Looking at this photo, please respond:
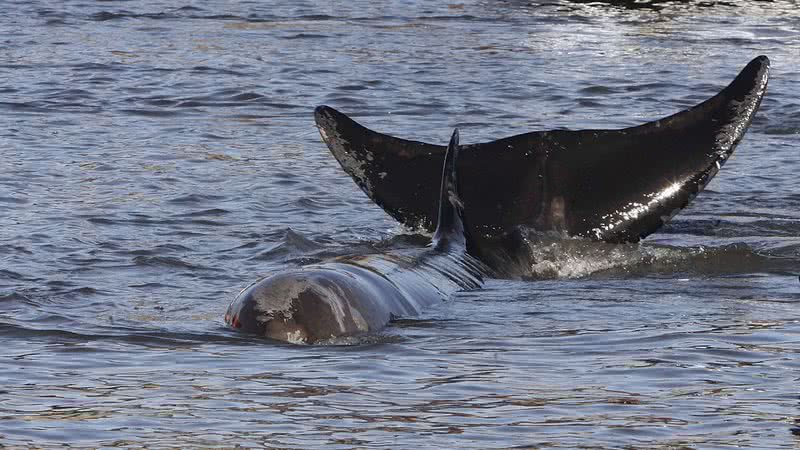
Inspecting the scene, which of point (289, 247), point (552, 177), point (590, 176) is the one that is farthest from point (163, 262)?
point (590, 176)

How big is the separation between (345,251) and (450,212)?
141 cm

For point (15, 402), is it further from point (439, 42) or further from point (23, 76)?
point (439, 42)

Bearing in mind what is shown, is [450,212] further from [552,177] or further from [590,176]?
[590,176]

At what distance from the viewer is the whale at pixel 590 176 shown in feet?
28.5

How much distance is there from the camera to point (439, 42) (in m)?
21.0

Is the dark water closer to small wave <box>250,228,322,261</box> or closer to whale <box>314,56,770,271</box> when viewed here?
small wave <box>250,228,322,261</box>

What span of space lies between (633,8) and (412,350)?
18057 millimetres

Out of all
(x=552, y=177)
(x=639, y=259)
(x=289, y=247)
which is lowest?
(x=289, y=247)

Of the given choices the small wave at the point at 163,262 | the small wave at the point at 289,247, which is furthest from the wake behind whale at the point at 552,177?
the small wave at the point at 163,262

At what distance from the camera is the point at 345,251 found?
9.61 meters

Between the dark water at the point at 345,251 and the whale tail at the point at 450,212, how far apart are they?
0.35 m

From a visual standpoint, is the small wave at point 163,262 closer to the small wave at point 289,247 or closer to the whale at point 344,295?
the small wave at point 289,247

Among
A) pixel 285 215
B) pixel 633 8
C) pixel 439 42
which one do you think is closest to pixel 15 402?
pixel 285 215

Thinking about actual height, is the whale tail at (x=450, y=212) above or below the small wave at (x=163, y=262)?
above
